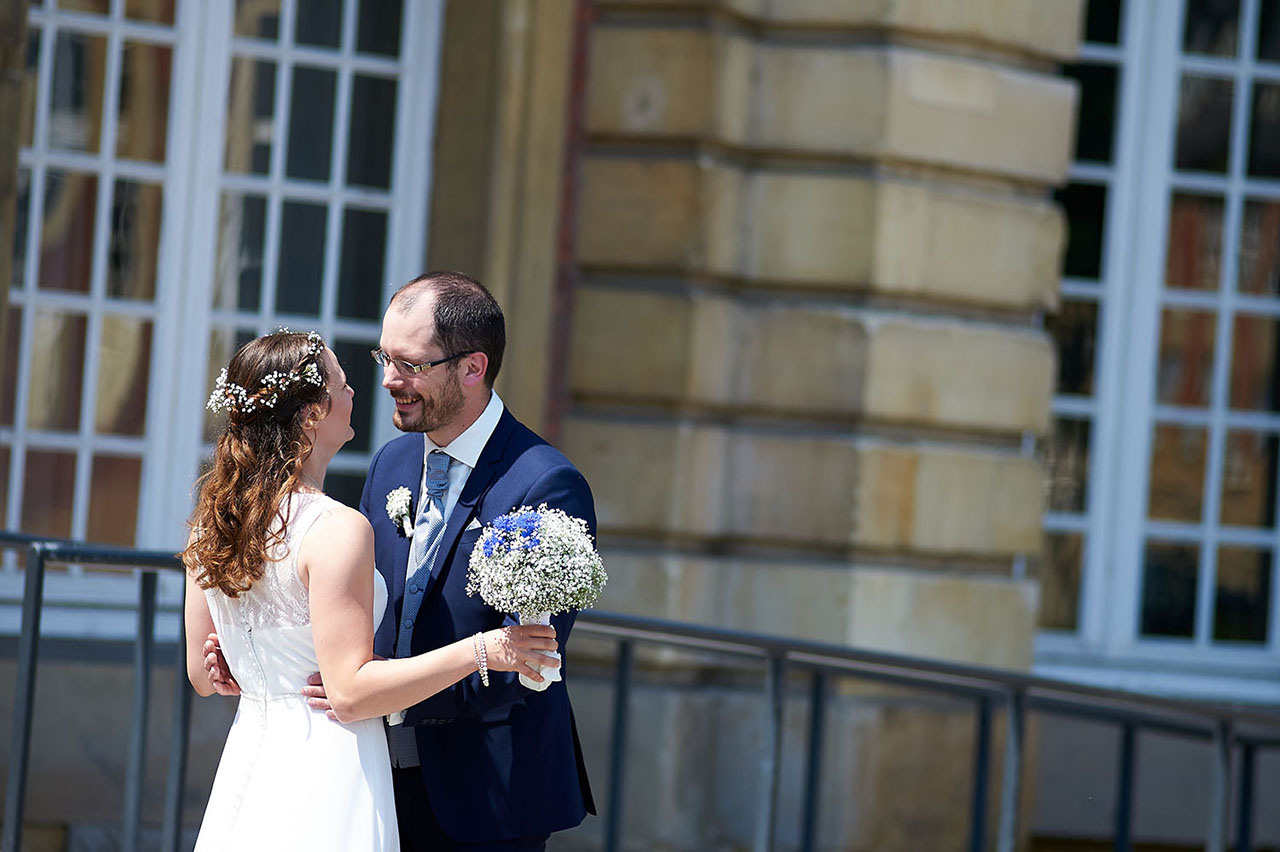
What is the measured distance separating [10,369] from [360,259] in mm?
1439

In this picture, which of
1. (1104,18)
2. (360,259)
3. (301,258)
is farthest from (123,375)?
(1104,18)

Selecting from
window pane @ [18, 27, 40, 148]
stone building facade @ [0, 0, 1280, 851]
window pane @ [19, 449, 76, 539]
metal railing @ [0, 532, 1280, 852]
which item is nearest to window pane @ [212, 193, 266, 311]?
stone building facade @ [0, 0, 1280, 851]

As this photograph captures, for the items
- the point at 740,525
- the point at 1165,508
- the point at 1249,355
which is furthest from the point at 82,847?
the point at 1249,355

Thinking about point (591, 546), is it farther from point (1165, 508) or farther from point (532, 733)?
point (1165, 508)

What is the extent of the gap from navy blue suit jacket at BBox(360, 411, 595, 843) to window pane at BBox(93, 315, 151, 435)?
387cm

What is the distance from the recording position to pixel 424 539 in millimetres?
2688

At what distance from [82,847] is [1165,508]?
4941 mm

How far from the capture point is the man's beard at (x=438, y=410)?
263 centimetres

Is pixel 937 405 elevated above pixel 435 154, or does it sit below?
below

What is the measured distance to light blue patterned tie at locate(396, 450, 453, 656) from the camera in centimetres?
263

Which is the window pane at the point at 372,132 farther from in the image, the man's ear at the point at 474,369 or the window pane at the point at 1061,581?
the man's ear at the point at 474,369

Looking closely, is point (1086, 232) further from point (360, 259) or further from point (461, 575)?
point (461, 575)

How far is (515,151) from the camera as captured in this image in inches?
240

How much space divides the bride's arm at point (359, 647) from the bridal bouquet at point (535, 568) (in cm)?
5
